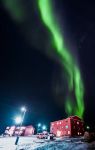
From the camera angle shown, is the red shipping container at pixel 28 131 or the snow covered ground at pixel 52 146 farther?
the red shipping container at pixel 28 131

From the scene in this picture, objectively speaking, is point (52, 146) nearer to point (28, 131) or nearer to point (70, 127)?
point (70, 127)

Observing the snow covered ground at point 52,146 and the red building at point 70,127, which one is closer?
the snow covered ground at point 52,146

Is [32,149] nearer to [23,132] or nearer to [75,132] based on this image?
[75,132]

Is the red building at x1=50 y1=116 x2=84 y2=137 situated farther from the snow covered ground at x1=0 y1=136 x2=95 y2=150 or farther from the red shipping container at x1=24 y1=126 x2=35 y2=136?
the snow covered ground at x1=0 y1=136 x2=95 y2=150

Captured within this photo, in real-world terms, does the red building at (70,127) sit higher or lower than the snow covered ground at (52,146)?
higher

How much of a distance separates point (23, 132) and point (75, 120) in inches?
1094

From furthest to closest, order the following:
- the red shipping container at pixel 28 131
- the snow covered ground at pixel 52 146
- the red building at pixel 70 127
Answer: the red shipping container at pixel 28 131
the red building at pixel 70 127
the snow covered ground at pixel 52 146

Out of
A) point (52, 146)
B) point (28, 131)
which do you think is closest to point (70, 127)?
point (28, 131)

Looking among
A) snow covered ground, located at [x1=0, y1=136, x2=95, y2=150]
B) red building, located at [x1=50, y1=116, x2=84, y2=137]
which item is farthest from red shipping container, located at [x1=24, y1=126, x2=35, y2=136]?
snow covered ground, located at [x1=0, y1=136, x2=95, y2=150]

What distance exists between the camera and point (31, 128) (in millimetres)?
86000

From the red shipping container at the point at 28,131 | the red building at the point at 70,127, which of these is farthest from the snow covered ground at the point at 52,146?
the red shipping container at the point at 28,131

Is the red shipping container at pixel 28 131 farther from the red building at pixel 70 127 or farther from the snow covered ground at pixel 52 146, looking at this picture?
the snow covered ground at pixel 52 146

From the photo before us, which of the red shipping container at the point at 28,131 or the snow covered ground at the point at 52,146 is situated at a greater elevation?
the red shipping container at the point at 28,131

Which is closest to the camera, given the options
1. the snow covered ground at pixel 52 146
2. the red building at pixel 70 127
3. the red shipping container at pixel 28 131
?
the snow covered ground at pixel 52 146
